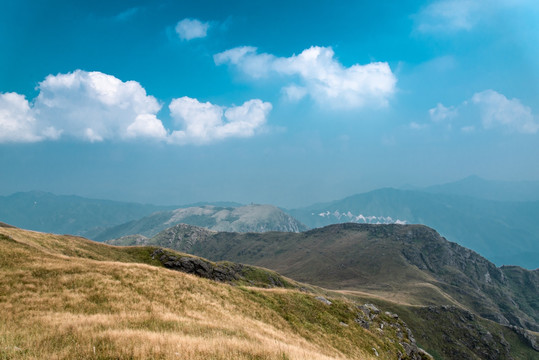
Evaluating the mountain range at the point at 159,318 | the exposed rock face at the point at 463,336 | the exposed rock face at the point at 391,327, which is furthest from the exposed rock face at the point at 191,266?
the exposed rock face at the point at 463,336

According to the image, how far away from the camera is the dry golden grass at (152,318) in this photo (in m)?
11.6

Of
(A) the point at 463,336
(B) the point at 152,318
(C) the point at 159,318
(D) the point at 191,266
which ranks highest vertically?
(B) the point at 152,318

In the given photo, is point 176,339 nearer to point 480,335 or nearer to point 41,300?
point 41,300

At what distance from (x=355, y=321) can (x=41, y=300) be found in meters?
32.7

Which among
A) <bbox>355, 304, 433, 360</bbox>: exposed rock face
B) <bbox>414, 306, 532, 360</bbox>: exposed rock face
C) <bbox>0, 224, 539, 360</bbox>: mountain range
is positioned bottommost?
<bbox>414, 306, 532, 360</bbox>: exposed rock face

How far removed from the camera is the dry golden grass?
38.0 feet

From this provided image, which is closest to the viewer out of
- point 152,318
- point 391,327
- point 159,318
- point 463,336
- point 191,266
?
point 152,318

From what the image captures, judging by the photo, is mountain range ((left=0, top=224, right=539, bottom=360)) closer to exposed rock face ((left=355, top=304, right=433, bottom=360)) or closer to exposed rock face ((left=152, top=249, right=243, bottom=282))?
exposed rock face ((left=355, top=304, right=433, bottom=360))

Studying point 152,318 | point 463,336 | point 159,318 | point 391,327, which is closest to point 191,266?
point 391,327

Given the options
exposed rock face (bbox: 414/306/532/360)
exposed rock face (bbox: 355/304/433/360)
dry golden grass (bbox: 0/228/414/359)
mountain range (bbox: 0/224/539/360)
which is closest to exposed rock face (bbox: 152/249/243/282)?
mountain range (bbox: 0/224/539/360)

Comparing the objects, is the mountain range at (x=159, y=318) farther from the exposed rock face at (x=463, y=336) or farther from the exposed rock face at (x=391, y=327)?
the exposed rock face at (x=463, y=336)

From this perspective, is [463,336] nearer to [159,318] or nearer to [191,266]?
[191,266]

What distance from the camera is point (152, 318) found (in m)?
17.9

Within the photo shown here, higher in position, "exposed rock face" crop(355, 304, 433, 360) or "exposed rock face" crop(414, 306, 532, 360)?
"exposed rock face" crop(355, 304, 433, 360)
